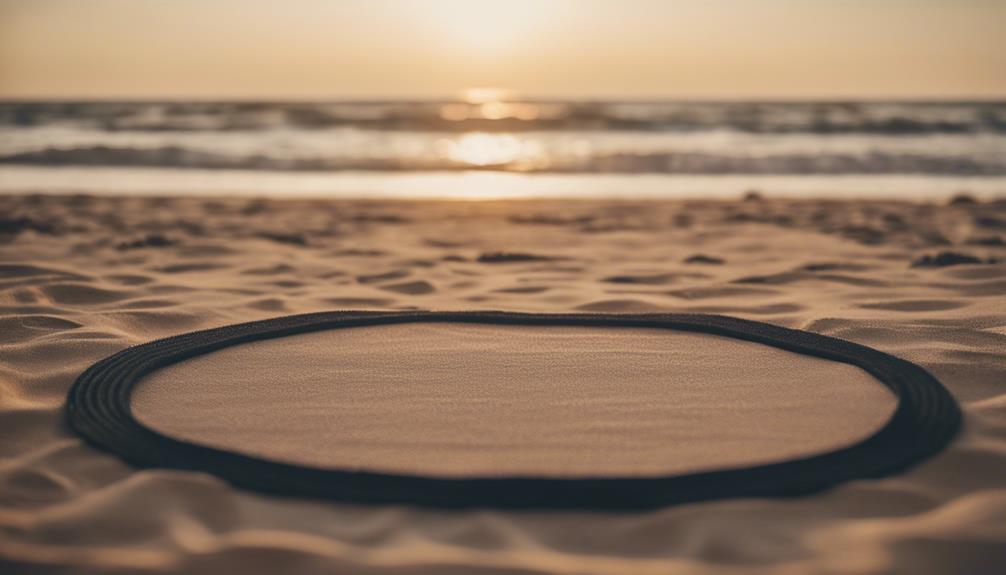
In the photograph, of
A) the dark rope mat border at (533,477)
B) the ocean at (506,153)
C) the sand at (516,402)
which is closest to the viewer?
the dark rope mat border at (533,477)

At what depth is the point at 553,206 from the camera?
213 inches

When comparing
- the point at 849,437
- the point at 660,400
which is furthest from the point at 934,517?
the point at 660,400

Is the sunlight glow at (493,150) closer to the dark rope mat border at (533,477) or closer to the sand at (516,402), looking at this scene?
the sand at (516,402)

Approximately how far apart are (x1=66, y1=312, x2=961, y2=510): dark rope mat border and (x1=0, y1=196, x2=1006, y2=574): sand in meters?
0.03

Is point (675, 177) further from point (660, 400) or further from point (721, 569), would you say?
point (721, 569)

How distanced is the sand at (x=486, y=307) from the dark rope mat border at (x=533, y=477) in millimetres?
27

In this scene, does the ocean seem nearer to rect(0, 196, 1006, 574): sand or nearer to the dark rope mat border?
rect(0, 196, 1006, 574): sand

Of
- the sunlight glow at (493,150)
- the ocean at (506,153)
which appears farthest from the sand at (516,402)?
the sunlight glow at (493,150)

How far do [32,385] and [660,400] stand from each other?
4.13 feet

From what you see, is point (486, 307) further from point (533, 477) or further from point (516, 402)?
point (533, 477)

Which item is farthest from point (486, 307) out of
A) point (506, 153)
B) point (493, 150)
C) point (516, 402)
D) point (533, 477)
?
point (493, 150)

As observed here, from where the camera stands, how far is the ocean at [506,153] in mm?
7305

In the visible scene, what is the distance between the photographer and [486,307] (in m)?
2.52

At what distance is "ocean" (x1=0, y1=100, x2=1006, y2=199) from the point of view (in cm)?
730
